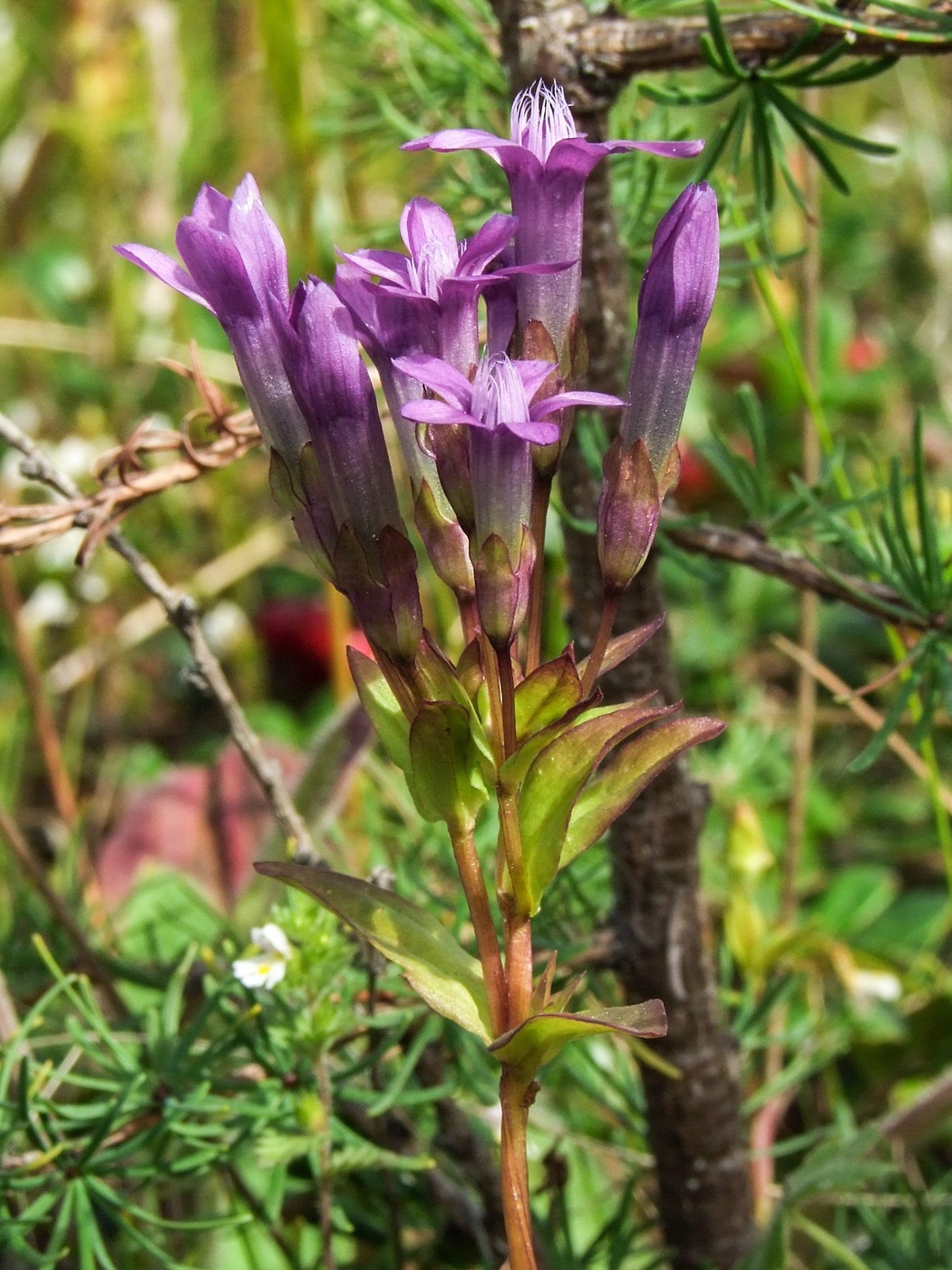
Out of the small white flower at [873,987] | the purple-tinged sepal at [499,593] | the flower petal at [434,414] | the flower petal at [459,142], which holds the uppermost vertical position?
the flower petal at [459,142]

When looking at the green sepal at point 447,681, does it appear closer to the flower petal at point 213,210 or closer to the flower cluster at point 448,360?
the flower cluster at point 448,360

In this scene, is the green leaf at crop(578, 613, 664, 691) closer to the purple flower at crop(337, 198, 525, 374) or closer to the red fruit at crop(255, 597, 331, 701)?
the purple flower at crop(337, 198, 525, 374)

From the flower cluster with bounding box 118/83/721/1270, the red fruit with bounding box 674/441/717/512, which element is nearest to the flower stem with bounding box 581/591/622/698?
the flower cluster with bounding box 118/83/721/1270

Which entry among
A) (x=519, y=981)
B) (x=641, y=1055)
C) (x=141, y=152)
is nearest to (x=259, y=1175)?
(x=641, y=1055)

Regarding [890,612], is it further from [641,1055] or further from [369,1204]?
[369,1204]

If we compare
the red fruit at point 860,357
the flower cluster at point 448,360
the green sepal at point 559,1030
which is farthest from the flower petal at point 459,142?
the red fruit at point 860,357
